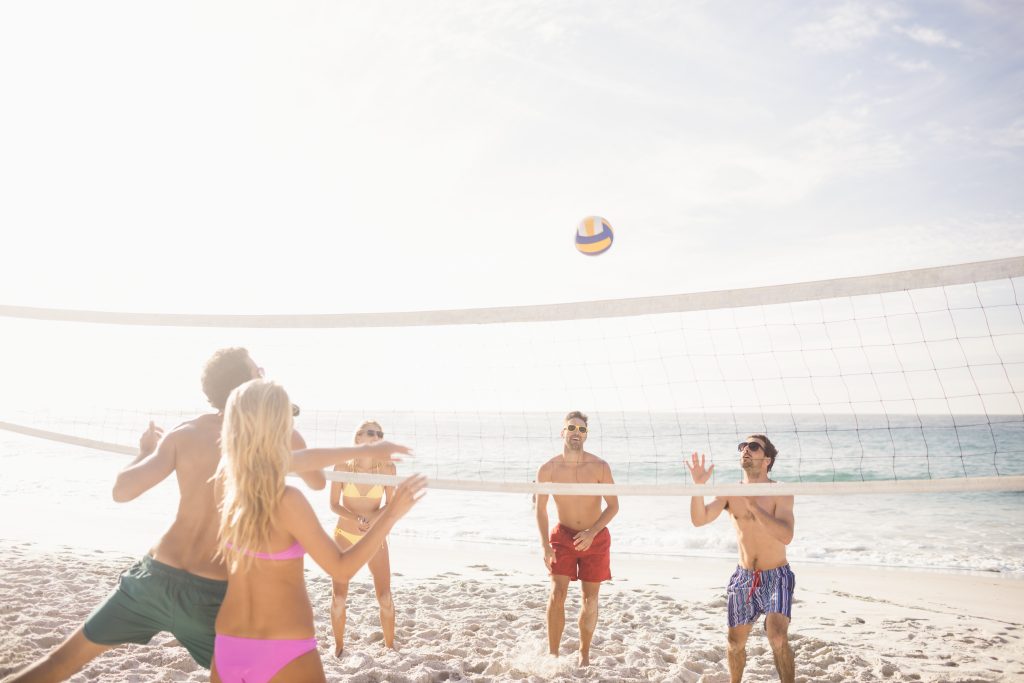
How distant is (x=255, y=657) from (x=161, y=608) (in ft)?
1.94

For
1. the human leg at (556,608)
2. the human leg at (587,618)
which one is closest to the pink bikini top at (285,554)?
the human leg at (556,608)

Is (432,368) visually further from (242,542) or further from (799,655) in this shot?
(242,542)

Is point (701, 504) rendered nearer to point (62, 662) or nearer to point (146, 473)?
point (146, 473)

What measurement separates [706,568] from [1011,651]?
3769 millimetres

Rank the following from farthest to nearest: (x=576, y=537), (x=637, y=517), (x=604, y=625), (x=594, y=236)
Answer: (x=637, y=517)
(x=594, y=236)
(x=604, y=625)
(x=576, y=537)

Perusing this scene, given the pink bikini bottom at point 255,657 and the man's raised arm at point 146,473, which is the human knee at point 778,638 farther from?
the man's raised arm at point 146,473

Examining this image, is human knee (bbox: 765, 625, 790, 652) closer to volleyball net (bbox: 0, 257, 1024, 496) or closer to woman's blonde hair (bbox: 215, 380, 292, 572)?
volleyball net (bbox: 0, 257, 1024, 496)

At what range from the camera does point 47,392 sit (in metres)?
7.89

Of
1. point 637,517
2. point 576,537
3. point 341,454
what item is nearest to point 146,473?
point 341,454

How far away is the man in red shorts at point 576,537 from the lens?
4797 mm

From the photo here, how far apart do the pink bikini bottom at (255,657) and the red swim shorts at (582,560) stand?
284 centimetres

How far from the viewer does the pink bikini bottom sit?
2.15 meters

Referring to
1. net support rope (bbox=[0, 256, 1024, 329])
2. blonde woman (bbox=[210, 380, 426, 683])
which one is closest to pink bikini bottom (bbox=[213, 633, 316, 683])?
blonde woman (bbox=[210, 380, 426, 683])

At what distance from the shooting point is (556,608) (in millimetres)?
4773
